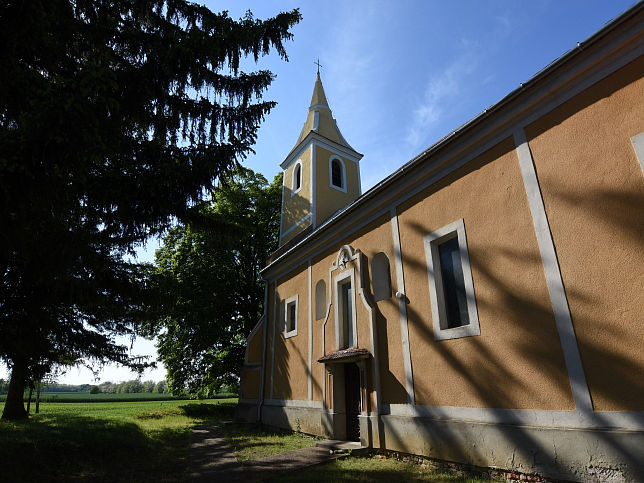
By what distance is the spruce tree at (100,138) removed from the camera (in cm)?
475

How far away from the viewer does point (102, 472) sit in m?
7.29

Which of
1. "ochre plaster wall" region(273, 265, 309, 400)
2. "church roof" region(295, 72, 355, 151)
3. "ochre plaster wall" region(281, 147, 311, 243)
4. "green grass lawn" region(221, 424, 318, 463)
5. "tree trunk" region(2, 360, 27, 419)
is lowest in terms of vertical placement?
"green grass lawn" region(221, 424, 318, 463)

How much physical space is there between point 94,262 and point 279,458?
19.1 ft

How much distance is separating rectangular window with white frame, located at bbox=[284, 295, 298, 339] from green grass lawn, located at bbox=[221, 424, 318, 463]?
346cm

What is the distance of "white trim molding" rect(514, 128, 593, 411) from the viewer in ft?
16.5

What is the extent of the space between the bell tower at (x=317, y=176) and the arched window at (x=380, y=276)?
276 inches

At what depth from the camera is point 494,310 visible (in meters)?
6.34

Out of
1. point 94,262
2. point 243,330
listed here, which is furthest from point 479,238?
point 243,330

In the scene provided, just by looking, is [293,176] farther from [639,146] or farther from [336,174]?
[639,146]

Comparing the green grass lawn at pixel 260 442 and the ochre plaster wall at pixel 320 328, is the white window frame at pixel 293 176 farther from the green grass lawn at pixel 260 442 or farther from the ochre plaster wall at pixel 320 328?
the green grass lawn at pixel 260 442

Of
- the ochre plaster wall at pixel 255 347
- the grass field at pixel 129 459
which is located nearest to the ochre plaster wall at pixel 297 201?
the ochre plaster wall at pixel 255 347

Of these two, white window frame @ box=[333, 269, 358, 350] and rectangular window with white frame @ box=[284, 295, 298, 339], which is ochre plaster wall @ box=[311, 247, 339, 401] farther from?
rectangular window with white frame @ box=[284, 295, 298, 339]

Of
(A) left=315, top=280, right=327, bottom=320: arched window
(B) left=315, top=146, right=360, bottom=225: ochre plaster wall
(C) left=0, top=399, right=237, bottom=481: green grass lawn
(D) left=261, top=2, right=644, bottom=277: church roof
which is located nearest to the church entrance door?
(A) left=315, top=280, right=327, bottom=320: arched window

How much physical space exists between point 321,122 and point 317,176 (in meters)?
4.25
